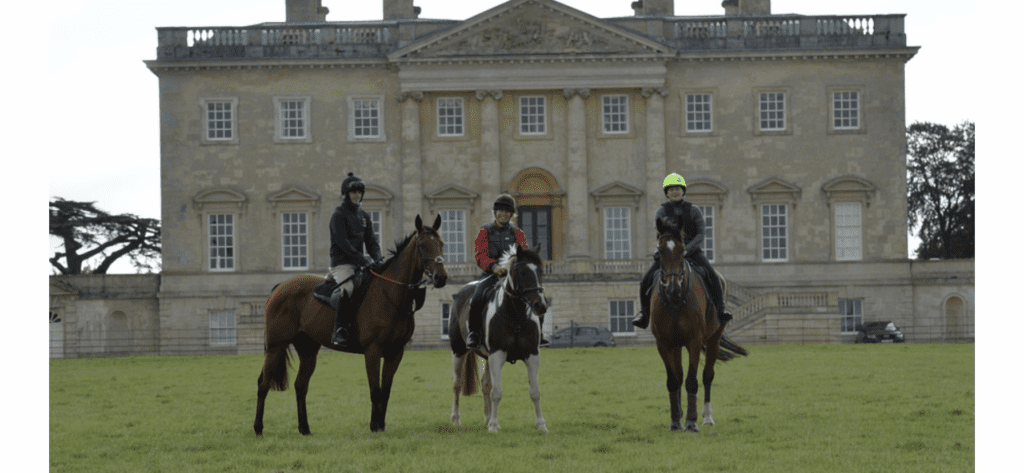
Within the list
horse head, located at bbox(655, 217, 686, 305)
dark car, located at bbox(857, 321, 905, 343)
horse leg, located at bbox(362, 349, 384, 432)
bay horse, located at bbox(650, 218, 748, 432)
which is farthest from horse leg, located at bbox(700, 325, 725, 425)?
dark car, located at bbox(857, 321, 905, 343)

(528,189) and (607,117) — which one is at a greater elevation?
(607,117)

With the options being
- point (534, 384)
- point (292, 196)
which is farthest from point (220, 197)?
point (534, 384)

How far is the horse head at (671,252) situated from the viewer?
43.3 feet

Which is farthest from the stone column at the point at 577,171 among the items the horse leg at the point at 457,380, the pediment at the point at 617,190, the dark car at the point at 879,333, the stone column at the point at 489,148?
the horse leg at the point at 457,380

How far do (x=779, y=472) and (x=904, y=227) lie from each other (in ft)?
130

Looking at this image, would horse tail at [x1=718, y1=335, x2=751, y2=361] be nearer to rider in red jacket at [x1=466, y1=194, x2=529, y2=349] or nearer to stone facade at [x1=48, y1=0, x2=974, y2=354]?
rider in red jacket at [x1=466, y1=194, x2=529, y2=349]

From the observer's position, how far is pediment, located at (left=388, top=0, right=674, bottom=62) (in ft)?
153

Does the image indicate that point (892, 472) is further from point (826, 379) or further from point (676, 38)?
point (676, 38)

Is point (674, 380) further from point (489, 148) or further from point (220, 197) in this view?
point (220, 197)

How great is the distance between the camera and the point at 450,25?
47.5 m

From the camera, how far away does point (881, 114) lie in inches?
1866

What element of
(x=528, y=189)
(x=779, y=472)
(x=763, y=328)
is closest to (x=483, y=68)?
(x=528, y=189)

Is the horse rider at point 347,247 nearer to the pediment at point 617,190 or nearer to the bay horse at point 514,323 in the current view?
the bay horse at point 514,323

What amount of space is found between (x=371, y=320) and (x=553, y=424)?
2.95m
